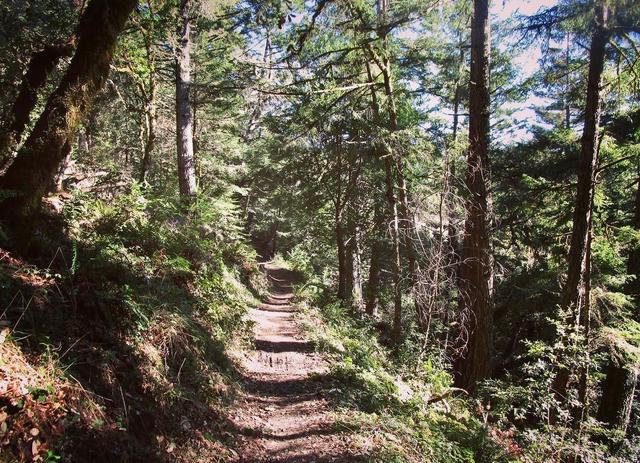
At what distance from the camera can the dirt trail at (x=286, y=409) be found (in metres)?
4.70

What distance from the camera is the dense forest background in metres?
3.84

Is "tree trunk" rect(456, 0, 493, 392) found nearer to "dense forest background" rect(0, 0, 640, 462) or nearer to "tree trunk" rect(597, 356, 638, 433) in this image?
"dense forest background" rect(0, 0, 640, 462)

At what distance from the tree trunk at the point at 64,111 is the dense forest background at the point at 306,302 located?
0.02 metres

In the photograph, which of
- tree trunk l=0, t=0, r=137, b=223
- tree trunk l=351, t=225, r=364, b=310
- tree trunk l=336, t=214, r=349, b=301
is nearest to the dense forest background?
tree trunk l=0, t=0, r=137, b=223

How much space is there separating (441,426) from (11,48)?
9.08 metres

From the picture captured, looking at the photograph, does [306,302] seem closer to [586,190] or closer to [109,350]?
[586,190]

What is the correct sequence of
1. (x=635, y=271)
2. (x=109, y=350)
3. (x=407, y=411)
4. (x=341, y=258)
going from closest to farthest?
1. (x=109, y=350)
2. (x=407, y=411)
3. (x=635, y=271)
4. (x=341, y=258)

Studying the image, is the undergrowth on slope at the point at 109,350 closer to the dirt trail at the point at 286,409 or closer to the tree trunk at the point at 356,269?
the dirt trail at the point at 286,409

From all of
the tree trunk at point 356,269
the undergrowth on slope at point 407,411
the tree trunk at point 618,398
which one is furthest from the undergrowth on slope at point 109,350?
the tree trunk at point 356,269

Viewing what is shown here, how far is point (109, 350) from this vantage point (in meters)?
4.00

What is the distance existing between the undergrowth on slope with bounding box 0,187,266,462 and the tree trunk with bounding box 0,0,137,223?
63cm

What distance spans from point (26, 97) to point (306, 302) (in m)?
11.7

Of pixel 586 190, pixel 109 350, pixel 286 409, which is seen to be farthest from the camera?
pixel 586 190

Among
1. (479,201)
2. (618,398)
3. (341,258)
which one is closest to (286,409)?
(479,201)
